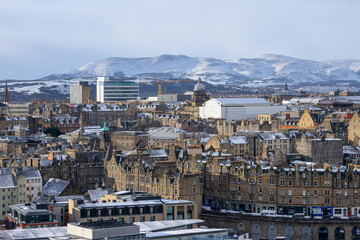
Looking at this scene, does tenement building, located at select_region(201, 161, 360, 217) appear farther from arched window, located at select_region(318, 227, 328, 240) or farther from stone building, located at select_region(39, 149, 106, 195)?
stone building, located at select_region(39, 149, 106, 195)

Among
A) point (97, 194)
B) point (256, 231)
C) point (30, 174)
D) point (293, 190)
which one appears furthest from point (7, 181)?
point (293, 190)

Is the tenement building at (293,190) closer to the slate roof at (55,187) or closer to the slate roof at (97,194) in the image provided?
the slate roof at (97,194)

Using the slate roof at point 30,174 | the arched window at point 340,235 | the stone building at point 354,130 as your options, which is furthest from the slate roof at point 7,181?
the stone building at point 354,130

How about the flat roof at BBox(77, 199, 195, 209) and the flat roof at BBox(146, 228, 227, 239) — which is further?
the flat roof at BBox(77, 199, 195, 209)

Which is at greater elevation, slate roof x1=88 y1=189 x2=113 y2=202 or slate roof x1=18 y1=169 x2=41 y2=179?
slate roof x1=18 y1=169 x2=41 y2=179

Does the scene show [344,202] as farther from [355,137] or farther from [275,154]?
[355,137]

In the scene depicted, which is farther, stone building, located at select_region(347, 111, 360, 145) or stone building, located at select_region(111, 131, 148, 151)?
stone building, located at select_region(111, 131, 148, 151)

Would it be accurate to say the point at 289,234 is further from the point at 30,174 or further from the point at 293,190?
the point at 30,174

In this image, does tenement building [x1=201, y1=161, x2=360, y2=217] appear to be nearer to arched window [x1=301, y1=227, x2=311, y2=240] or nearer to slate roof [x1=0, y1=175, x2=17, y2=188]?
arched window [x1=301, y1=227, x2=311, y2=240]

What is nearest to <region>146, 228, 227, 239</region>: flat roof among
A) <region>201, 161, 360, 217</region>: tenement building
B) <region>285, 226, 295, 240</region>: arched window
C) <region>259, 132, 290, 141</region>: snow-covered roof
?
<region>285, 226, 295, 240</region>: arched window

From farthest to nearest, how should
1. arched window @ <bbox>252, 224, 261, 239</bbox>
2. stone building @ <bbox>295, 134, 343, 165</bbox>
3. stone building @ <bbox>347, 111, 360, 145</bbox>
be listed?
stone building @ <bbox>347, 111, 360, 145</bbox> < stone building @ <bbox>295, 134, 343, 165</bbox> < arched window @ <bbox>252, 224, 261, 239</bbox>

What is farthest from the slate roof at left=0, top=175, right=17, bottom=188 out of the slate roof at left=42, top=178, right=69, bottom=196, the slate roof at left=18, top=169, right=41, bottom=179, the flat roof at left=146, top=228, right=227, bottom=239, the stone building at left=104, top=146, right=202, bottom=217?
the flat roof at left=146, top=228, right=227, bottom=239

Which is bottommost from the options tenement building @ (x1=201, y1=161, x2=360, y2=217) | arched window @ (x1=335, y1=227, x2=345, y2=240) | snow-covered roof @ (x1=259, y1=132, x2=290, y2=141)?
arched window @ (x1=335, y1=227, x2=345, y2=240)

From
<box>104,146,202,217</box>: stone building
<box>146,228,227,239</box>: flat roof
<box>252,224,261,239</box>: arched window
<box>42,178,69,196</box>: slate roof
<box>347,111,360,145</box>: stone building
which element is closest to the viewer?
<box>146,228,227,239</box>: flat roof
